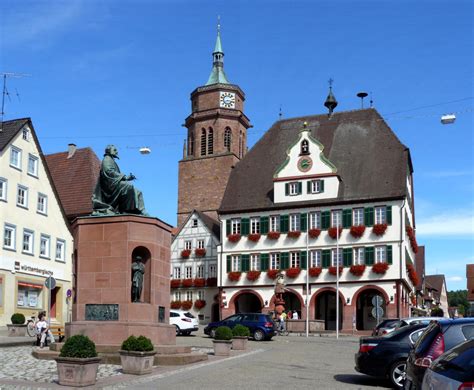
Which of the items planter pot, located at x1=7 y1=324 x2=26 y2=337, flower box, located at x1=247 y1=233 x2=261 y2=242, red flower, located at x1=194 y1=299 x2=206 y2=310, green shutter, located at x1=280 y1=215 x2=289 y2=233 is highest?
green shutter, located at x1=280 y1=215 x2=289 y2=233

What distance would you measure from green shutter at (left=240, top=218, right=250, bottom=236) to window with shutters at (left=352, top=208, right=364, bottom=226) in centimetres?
868

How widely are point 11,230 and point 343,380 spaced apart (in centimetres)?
3118

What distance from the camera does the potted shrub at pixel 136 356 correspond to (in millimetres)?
16781

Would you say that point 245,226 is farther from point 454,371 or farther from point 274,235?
point 454,371

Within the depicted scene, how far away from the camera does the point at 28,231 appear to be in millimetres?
46188

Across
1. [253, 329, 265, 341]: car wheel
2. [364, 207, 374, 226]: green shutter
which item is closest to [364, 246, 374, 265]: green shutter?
[364, 207, 374, 226]: green shutter

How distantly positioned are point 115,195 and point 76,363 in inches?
305

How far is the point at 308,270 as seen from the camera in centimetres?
5569

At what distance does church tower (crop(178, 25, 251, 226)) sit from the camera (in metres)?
75.4

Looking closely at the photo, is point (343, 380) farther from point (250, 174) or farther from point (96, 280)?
point (250, 174)

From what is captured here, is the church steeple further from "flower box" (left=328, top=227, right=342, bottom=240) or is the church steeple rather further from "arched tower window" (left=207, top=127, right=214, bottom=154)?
"flower box" (left=328, top=227, right=342, bottom=240)

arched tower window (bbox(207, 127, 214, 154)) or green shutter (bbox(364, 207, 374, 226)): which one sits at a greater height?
arched tower window (bbox(207, 127, 214, 154))

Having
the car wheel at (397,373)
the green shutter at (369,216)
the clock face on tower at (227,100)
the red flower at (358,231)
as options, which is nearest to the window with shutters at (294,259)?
the red flower at (358,231)

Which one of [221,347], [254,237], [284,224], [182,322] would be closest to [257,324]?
[182,322]
